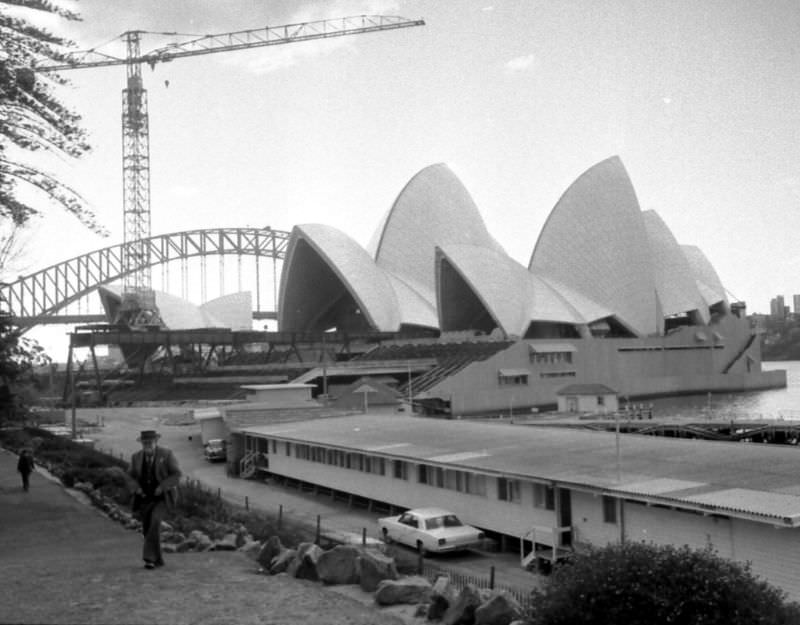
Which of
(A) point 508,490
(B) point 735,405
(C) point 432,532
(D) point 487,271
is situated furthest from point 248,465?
(B) point 735,405

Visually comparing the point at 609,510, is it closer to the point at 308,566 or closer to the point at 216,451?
the point at 308,566

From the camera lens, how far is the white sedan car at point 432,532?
20609 mm

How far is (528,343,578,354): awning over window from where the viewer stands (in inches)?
3049

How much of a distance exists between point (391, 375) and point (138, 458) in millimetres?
70646

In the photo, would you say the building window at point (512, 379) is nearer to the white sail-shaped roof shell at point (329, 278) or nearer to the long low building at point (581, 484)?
the white sail-shaped roof shell at point (329, 278)

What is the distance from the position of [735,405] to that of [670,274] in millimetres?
23498

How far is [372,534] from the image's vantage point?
79.4 ft

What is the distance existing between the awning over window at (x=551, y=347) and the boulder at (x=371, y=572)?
6781cm

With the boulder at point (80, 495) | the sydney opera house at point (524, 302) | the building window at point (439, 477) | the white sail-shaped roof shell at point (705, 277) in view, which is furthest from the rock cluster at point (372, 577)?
the white sail-shaped roof shell at point (705, 277)

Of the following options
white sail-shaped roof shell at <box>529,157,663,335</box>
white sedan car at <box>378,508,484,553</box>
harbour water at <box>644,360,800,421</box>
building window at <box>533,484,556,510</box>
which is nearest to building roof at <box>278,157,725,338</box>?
white sail-shaped roof shell at <box>529,157,663,335</box>

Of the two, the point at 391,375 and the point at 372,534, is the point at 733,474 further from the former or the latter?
the point at 391,375

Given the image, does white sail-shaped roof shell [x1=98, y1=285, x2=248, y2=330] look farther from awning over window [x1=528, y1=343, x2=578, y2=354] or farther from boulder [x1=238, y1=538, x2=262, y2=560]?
boulder [x1=238, y1=538, x2=262, y2=560]

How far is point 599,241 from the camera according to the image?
84125 mm

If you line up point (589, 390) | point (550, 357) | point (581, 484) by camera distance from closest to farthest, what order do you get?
1. point (581, 484)
2. point (589, 390)
3. point (550, 357)
